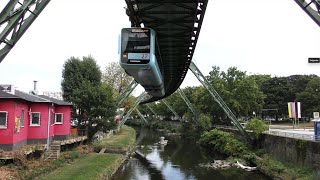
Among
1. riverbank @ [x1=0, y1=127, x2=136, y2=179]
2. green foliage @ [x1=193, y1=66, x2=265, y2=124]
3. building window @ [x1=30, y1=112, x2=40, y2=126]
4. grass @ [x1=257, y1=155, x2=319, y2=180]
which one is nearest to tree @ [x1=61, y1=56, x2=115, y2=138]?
riverbank @ [x1=0, y1=127, x2=136, y2=179]

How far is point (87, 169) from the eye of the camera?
84.5 feet

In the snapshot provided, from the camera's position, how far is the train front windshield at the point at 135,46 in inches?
744

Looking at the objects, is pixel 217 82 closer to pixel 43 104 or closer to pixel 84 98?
pixel 84 98

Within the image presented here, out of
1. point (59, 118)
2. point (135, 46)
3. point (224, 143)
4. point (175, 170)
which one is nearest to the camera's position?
point (135, 46)

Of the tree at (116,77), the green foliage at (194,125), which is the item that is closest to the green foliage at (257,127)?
the green foliage at (194,125)

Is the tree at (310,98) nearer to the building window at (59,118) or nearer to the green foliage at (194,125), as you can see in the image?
the green foliage at (194,125)

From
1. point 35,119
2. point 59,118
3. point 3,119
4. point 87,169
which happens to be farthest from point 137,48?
point 59,118

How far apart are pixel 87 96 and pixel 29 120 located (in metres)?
12.6

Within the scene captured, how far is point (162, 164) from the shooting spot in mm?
40250

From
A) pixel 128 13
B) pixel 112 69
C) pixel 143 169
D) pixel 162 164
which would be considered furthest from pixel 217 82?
pixel 128 13

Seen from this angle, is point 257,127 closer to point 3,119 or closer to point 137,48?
point 137,48

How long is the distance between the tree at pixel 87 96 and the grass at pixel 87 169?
8964 millimetres

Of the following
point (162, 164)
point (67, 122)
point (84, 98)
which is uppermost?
point (84, 98)

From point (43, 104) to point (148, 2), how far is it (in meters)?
17.0
